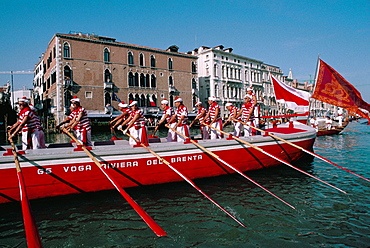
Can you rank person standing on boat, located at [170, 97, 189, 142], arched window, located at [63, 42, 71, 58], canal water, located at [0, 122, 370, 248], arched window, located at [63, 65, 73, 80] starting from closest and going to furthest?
canal water, located at [0, 122, 370, 248] → person standing on boat, located at [170, 97, 189, 142] → arched window, located at [63, 42, 71, 58] → arched window, located at [63, 65, 73, 80]

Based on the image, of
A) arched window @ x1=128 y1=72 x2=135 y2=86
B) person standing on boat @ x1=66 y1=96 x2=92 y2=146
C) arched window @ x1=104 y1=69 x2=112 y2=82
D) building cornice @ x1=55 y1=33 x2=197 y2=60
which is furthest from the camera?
arched window @ x1=128 y1=72 x2=135 y2=86

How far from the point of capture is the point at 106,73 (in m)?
35.7

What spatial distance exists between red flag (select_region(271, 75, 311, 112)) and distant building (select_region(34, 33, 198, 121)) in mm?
24262

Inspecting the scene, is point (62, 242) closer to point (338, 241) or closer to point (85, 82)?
point (338, 241)

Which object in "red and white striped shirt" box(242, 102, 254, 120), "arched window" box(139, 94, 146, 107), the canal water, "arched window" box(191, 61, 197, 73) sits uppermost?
"arched window" box(191, 61, 197, 73)

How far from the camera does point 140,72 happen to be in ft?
127

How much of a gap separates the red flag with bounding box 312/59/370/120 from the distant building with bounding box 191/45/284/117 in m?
36.1

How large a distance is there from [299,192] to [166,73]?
35922mm

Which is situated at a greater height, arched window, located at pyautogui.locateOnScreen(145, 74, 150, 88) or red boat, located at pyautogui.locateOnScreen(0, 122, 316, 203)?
arched window, located at pyautogui.locateOnScreen(145, 74, 150, 88)

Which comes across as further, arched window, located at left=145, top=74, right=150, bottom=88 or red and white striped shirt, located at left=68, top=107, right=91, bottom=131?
arched window, located at left=145, top=74, right=150, bottom=88

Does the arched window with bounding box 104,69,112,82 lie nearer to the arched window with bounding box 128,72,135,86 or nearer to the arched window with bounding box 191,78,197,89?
the arched window with bounding box 128,72,135,86

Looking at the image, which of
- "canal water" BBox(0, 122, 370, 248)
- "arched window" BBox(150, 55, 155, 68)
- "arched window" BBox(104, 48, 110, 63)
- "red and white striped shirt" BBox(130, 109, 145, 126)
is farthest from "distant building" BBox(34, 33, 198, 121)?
"canal water" BBox(0, 122, 370, 248)

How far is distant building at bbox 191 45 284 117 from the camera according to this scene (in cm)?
4916

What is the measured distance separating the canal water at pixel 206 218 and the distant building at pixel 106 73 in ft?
90.0
